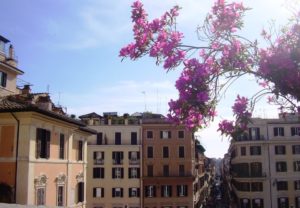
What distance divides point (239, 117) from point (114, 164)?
5639 cm

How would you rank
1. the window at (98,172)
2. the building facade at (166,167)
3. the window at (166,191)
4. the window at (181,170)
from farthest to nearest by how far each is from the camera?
the window at (181,170) < the window at (166,191) < the building facade at (166,167) < the window at (98,172)

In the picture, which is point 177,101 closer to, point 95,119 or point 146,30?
point 146,30

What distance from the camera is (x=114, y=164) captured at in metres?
61.8

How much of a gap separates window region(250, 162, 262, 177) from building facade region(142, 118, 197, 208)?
9.14 metres

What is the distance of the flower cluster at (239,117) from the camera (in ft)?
20.8

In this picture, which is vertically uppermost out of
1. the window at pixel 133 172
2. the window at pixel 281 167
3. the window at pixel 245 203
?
the window at pixel 281 167

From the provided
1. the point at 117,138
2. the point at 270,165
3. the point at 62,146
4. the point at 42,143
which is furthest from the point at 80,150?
the point at 270,165

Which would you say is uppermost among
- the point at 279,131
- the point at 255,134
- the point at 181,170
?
the point at 279,131

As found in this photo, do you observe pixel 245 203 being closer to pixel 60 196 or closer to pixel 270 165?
pixel 270 165

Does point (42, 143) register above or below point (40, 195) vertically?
above

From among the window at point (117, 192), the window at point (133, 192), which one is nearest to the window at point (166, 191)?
the window at point (133, 192)

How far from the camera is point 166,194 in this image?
6197 centimetres

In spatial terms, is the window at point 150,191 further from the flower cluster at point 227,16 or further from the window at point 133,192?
the flower cluster at point 227,16

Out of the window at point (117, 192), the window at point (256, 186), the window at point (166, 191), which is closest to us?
the window at point (117, 192)
